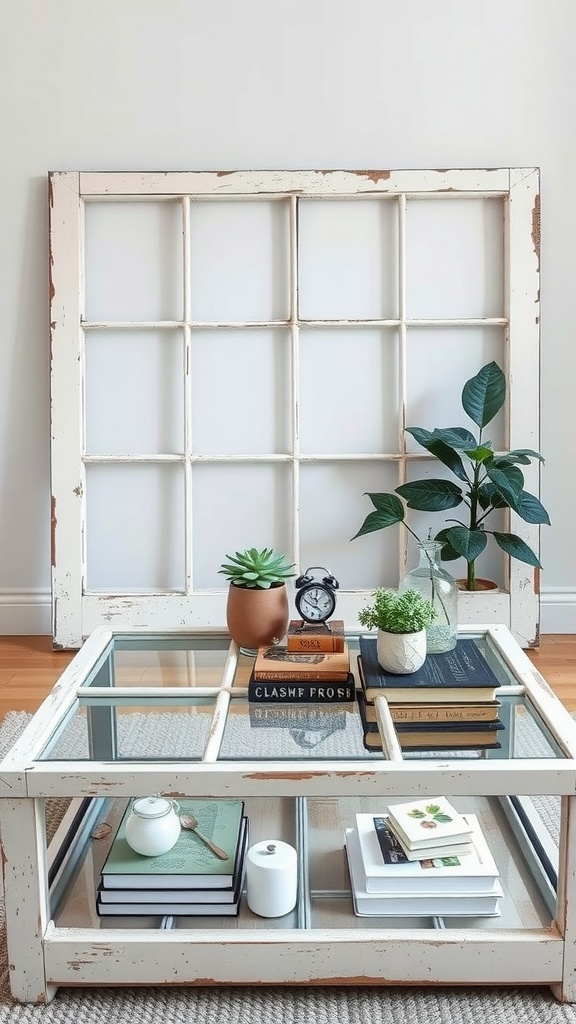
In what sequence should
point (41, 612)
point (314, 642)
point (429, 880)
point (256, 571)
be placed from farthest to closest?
point (41, 612) → point (256, 571) → point (314, 642) → point (429, 880)

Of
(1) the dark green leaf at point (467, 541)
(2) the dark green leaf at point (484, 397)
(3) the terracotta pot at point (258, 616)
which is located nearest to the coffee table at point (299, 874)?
(3) the terracotta pot at point (258, 616)

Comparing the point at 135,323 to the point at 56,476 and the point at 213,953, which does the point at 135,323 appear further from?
the point at 213,953

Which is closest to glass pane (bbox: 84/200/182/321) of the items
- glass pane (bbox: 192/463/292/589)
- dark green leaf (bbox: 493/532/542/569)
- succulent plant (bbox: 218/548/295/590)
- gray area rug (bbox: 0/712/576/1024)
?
glass pane (bbox: 192/463/292/589)

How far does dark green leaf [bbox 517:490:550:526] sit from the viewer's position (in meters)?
2.78

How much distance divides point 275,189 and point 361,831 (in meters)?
2.15

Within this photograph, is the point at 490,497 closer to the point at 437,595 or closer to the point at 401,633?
the point at 437,595

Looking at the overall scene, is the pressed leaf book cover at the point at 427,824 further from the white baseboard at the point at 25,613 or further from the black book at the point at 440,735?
the white baseboard at the point at 25,613

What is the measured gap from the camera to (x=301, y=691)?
58.2 inches

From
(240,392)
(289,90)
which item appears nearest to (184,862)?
(240,392)

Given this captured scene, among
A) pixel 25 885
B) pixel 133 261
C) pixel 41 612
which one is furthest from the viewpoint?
pixel 41 612

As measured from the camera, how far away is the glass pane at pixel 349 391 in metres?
3.11

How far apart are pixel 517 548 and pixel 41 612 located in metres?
1.62

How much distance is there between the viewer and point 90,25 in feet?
10.0

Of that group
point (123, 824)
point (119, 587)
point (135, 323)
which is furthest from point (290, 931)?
point (135, 323)
